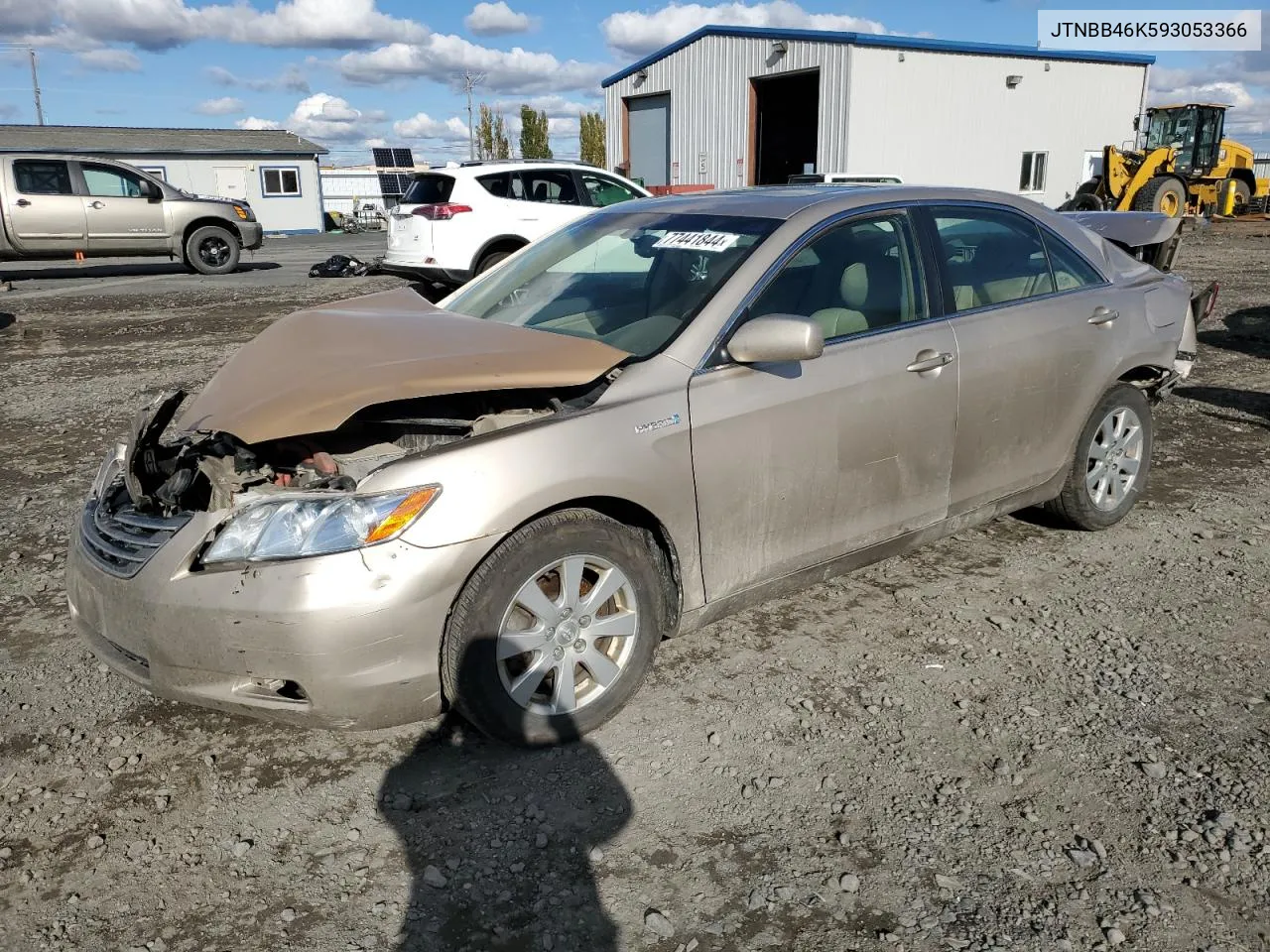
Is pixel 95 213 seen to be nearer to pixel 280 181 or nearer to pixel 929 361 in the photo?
pixel 929 361

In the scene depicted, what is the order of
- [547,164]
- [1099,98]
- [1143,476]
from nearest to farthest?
[1143,476] → [547,164] → [1099,98]

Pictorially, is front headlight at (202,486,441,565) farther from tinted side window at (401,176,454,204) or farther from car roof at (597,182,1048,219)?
tinted side window at (401,176,454,204)

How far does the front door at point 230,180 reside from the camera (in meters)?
38.2

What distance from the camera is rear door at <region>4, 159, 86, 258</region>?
16.6m

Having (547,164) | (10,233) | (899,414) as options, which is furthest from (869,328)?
(10,233)

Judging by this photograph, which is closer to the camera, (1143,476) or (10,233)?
(1143,476)

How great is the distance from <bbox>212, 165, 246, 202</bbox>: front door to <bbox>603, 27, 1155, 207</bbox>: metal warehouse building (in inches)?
640

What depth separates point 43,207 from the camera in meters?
16.8

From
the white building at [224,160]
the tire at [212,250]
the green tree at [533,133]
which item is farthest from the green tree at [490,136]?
the tire at [212,250]

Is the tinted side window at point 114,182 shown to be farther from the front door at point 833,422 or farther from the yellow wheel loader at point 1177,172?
the yellow wheel loader at point 1177,172

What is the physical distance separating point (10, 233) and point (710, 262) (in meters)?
17.3

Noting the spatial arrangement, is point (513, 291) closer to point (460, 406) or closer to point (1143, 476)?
point (460, 406)

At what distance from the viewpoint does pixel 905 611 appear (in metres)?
3.98

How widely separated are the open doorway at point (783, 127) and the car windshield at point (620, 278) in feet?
76.5
